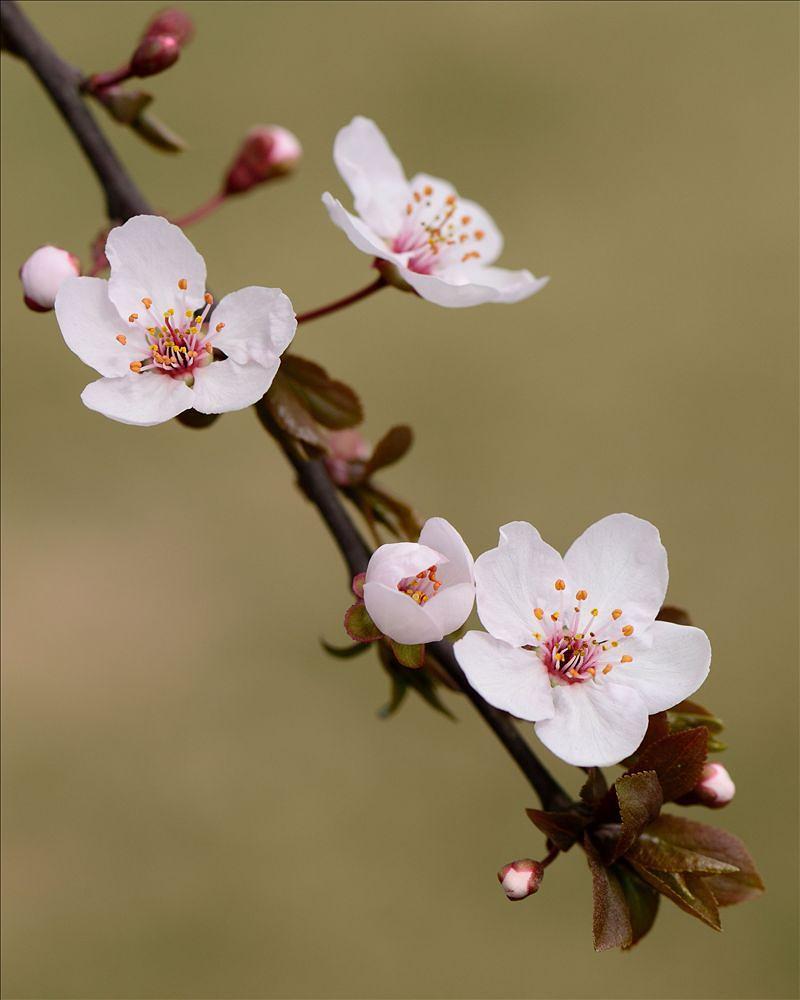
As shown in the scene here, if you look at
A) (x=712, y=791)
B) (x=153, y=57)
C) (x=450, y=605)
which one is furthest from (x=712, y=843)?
(x=153, y=57)

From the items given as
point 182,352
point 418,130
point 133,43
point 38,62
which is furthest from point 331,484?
point 133,43

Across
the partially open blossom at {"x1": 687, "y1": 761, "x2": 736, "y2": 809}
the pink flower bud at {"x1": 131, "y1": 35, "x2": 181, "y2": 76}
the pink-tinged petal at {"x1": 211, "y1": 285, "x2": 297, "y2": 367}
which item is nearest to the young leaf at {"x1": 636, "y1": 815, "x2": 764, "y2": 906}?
the partially open blossom at {"x1": 687, "y1": 761, "x2": 736, "y2": 809}

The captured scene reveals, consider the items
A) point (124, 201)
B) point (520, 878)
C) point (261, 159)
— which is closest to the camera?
point (520, 878)

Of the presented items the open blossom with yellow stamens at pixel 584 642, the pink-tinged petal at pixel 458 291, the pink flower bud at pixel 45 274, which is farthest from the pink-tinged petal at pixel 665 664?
the pink flower bud at pixel 45 274

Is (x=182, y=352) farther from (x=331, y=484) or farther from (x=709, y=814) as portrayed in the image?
(x=709, y=814)

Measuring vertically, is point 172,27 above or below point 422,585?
above

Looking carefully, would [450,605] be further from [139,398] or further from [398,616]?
[139,398]
